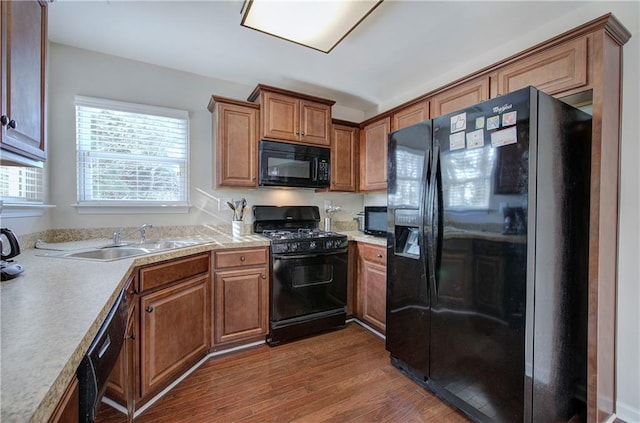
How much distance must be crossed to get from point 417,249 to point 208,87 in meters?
2.48

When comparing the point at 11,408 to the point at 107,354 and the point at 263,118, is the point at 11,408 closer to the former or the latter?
the point at 107,354

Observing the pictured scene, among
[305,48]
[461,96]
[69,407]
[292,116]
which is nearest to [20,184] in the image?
[69,407]

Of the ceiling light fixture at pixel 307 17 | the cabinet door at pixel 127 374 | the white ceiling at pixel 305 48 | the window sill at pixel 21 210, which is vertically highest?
the white ceiling at pixel 305 48

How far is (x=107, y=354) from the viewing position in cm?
81

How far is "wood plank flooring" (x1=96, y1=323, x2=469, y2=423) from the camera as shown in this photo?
165cm

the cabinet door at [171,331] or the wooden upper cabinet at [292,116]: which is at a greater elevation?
the wooden upper cabinet at [292,116]

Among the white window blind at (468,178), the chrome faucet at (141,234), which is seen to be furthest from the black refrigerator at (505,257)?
the chrome faucet at (141,234)

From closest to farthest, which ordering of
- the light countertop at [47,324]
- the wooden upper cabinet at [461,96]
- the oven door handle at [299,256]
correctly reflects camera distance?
the light countertop at [47,324], the wooden upper cabinet at [461,96], the oven door handle at [299,256]

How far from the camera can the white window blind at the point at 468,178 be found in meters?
1.50

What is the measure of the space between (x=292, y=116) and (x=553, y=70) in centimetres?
199

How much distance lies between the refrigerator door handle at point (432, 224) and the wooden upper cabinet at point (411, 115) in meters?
0.87

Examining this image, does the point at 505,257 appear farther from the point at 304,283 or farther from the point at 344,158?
the point at 344,158

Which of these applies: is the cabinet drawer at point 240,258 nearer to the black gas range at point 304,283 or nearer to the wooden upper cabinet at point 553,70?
the black gas range at point 304,283

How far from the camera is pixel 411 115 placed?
8.62 ft
